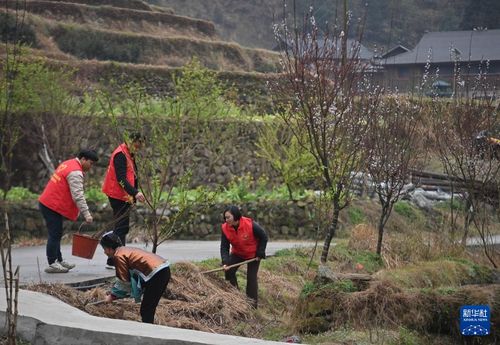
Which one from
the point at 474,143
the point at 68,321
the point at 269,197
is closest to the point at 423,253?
the point at 474,143

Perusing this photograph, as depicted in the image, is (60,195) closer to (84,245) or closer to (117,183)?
(117,183)

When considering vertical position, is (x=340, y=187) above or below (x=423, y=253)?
above

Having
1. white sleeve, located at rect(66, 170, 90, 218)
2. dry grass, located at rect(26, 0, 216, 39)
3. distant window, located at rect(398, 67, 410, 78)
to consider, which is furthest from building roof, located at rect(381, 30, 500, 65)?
white sleeve, located at rect(66, 170, 90, 218)

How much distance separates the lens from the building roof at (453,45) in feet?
148

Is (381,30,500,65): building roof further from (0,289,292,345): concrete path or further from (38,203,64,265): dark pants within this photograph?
(0,289,292,345): concrete path

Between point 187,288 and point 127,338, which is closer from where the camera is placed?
point 127,338

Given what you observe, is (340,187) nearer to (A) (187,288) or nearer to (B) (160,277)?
(A) (187,288)

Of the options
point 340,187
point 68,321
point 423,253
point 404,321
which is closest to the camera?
point 68,321

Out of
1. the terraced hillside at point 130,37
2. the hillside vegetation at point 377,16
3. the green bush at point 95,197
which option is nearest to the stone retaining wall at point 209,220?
the green bush at point 95,197

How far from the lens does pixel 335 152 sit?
1285 centimetres

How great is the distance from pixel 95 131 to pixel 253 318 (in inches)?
607

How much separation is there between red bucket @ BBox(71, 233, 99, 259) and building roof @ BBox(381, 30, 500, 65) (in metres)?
34.6

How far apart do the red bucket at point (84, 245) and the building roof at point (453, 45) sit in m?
34.6

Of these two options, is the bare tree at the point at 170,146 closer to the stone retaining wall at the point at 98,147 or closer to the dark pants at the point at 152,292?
the stone retaining wall at the point at 98,147
